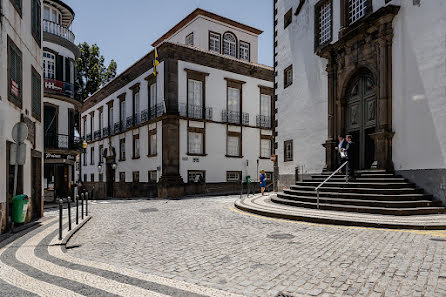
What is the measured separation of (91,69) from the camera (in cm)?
3794

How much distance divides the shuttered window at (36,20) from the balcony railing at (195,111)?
41.5 ft

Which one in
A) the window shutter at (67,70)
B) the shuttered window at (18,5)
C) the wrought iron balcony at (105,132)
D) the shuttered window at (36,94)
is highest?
the window shutter at (67,70)

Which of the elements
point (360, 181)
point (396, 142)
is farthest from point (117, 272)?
point (396, 142)

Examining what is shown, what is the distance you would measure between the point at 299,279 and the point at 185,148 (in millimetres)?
20580

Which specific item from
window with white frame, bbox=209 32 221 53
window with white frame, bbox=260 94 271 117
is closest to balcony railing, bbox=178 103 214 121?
window with white frame, bbox=260 94 271 117

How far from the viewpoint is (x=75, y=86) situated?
24.0 meters

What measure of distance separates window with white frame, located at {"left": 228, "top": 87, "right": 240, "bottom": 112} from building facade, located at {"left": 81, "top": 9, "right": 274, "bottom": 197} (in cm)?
8

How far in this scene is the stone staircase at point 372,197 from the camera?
9.86 meters

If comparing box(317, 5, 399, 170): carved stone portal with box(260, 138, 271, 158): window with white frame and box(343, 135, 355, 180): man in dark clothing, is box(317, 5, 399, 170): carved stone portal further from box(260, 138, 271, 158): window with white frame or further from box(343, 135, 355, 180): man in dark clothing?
box(260, 138, 271, 158): window with white frame

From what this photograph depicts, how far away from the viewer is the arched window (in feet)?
103

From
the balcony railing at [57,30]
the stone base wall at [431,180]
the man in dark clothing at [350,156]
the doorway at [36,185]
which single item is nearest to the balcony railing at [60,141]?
the balcony railing at [57,30]

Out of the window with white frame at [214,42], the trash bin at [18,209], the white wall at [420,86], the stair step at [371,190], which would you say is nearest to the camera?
the trash bin at [18,209]

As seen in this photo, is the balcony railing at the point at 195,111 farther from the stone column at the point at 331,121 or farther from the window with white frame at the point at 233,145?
the stone column at the point at 331,121

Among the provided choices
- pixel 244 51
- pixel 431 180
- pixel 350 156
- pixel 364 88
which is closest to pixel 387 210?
pixel 431 180
